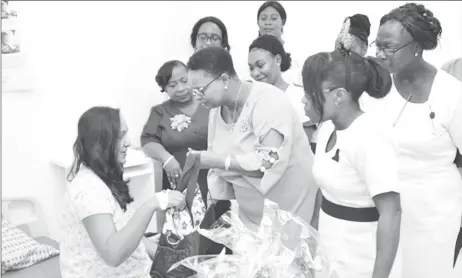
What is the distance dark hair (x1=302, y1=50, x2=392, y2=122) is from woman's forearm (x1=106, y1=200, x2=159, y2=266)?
637 millimetres

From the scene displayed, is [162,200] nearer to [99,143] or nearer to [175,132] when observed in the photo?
[99,143]

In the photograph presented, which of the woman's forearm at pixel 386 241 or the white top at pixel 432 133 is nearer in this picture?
the woman's forearm at pixel 386 241

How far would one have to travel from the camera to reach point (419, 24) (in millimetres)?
1926

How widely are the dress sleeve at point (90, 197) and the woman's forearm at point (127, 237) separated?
9 centimetres

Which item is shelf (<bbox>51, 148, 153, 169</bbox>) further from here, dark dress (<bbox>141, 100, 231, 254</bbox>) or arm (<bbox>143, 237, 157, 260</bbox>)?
arm (<bbox>143, 237, 157, 260</bbox>)

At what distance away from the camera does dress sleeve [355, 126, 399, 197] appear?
1.52 metres

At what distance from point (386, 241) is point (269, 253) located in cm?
33

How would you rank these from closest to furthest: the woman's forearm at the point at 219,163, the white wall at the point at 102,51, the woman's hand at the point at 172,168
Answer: the woman's forearm at the point at 219,163 → the woman's hand at the point at 172,168 → the white wall at the point at 102,51

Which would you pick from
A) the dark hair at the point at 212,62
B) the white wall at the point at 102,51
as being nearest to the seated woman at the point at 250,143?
the dark hair at the point at 212,62

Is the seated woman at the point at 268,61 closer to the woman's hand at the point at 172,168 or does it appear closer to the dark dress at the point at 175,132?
the dark dress at the point at 175,132

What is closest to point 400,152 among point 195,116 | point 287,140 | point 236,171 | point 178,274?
point 287,140

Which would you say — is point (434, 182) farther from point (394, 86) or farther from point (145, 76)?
point (145, 76)

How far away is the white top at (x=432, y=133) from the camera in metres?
1.91

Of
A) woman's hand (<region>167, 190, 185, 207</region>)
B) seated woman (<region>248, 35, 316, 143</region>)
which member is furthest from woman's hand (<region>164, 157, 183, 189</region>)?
woman's hand (<region>167, 190, 185, 207</region>)
